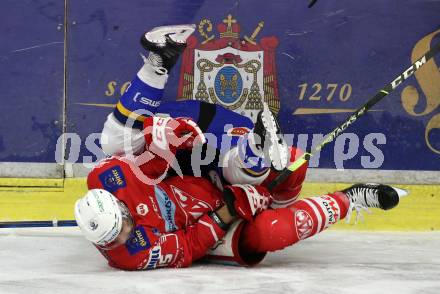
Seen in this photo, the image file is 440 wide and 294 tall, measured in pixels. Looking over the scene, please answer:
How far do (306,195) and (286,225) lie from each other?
113cm

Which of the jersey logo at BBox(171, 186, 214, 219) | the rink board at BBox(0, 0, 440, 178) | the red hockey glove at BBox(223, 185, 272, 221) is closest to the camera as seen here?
the red hockey glove at BBox(223, 185, 272, 221)

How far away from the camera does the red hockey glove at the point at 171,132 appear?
9.47 ft

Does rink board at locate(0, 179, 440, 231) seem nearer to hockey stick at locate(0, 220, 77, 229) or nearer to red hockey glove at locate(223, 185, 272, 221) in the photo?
hockey stick at locate(0, 220, 77, 229)

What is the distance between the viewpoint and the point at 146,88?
9.62ft

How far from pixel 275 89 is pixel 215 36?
0.40 meters

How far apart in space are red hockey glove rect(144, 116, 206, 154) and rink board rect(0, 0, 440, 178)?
1.27 m

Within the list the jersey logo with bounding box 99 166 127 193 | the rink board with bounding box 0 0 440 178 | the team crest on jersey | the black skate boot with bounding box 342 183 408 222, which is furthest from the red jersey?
the rink board with bounding box 0 0 440 178

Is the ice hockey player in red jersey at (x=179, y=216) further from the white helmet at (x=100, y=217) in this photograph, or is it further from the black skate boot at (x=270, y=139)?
the black skate boot at (x=270, y=139)

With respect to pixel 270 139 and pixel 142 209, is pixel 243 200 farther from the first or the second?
pixel 142 209

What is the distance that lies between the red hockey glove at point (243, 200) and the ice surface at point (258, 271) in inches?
7.9

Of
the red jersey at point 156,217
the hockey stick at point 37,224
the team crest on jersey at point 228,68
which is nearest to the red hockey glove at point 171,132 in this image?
the red jersey at point 156,217

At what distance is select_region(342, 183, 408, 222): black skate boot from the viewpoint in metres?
3.19

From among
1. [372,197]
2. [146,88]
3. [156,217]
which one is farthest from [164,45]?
[372,197]

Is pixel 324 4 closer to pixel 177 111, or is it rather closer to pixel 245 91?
pixel 245 91
